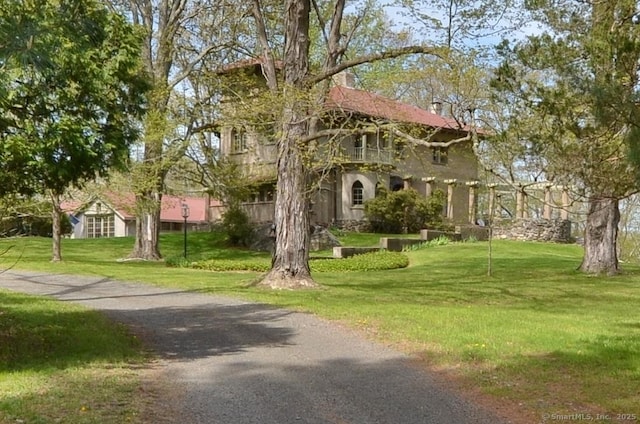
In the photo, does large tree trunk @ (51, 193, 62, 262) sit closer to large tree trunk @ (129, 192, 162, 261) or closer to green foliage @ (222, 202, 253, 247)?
large tree trunk @ (129, 192, 162, 261)

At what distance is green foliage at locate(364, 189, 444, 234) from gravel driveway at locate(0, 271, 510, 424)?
77.6 feet

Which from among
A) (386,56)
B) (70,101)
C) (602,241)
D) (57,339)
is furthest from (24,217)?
(602,241)

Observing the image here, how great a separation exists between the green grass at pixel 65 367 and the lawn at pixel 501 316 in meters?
3.54

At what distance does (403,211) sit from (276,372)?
2939 centimetres

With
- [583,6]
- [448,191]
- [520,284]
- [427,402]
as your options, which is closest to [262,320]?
[427,402]

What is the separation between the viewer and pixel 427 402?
645 centimetres

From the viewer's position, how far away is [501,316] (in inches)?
477

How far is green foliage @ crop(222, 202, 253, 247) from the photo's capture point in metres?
33.8

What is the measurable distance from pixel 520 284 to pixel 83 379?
14.6m

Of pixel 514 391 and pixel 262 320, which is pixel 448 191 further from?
pixel 514 391

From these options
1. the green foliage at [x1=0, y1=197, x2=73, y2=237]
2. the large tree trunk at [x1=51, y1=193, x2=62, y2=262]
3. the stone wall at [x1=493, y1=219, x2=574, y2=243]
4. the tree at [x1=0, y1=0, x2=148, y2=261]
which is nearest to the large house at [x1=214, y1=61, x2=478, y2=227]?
the stone wall at [x1=493, y1=219, x2=574, y2=243]

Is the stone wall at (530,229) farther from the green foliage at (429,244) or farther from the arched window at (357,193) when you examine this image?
the arched window at (357,193)

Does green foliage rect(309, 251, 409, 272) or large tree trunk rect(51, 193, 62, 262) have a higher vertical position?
large tree trunk rect(51, 193, 62, 262)

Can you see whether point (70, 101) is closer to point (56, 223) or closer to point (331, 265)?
point (331, 265)
